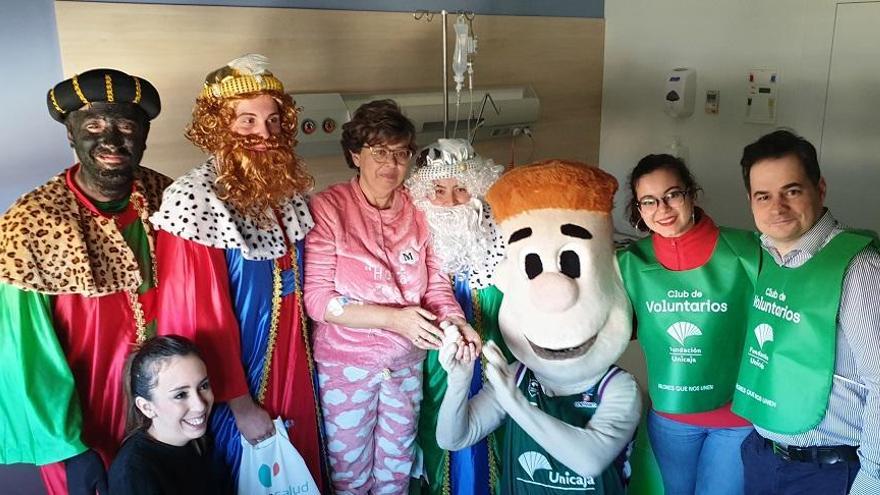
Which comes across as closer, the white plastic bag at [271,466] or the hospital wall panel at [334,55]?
the white plastic bag at [271,466]

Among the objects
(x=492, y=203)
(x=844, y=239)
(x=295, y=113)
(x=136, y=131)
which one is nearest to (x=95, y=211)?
(x=136, y=131)

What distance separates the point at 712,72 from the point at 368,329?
6.60ft

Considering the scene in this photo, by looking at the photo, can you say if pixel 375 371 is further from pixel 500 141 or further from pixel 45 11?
pixel 500 141

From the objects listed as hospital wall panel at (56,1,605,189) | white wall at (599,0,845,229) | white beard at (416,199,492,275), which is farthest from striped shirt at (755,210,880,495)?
hospital wall panel at (56,1,605,189)

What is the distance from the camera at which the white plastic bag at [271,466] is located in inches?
65.3

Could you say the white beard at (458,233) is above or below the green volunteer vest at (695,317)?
above

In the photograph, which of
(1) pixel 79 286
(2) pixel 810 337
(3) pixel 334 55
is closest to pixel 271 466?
(1) pixel 79 286

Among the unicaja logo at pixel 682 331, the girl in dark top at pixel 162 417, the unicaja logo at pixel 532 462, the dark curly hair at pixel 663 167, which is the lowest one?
the unicaja logo at pixel 532 462

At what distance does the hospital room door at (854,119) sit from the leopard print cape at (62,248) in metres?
2.38

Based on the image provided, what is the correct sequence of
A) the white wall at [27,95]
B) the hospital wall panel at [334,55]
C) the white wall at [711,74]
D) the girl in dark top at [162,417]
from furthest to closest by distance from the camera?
the white wall at [711,74], the hospital wall panel at [334,55], the white wall at [27,95], the girl in dark top at [162,417]

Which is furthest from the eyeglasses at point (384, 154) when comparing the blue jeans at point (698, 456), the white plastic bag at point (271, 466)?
the blue jeans at point (698, 456)

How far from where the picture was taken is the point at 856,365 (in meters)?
1.37

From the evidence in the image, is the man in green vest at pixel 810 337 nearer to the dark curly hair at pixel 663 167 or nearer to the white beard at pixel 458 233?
the dark curly hair at pixel 663 167

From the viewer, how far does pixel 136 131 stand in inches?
57.9
